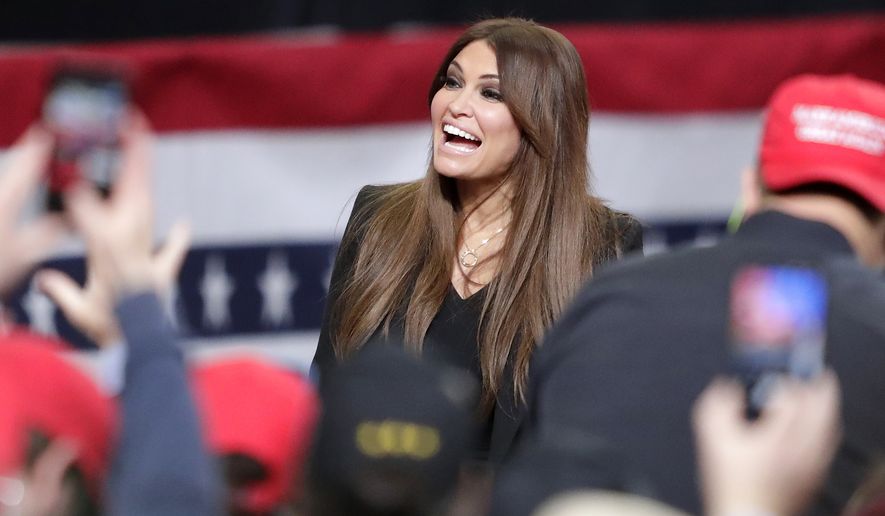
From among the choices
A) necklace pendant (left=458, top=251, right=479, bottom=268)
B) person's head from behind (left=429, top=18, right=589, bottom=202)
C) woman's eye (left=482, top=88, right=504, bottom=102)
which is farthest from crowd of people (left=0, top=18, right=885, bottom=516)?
woman's eye (left=482, top=88, right=504, bottom=102)

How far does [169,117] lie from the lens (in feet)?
15.5

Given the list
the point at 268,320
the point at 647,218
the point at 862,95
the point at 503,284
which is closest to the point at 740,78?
the point at 647,218

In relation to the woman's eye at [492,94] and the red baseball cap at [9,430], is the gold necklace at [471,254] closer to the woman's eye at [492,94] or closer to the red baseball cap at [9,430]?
the woman's eye at [492,94]

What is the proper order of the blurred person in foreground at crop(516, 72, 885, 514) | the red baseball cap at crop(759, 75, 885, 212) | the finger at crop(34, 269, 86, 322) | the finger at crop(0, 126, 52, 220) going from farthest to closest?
the red baseball cap at crop(759, 75, 885, 212), the blurred person in foreground at crop(516, 72, 885, 514), the finger at crop(34, 269, 86, 322), the finger at crop(0, 126, 52, 220)

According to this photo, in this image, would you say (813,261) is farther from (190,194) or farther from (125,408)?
(190,194)

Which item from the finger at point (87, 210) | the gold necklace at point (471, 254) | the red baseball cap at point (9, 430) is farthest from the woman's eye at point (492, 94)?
the red baseball cap at point (9, 430)

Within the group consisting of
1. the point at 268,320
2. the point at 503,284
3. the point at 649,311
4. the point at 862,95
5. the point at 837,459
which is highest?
the point at 862,95

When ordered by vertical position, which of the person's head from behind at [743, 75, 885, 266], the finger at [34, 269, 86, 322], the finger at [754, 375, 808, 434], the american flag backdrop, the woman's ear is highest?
the person's head from behind at [743, 75, 885, 266]

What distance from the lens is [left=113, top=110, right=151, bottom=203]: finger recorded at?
1620 millimetres

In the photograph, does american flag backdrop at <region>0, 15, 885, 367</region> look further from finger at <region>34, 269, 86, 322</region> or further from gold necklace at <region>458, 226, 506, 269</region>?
finger at <region>34, 269, 86, 322</region>

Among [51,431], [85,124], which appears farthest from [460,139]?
[51,431]

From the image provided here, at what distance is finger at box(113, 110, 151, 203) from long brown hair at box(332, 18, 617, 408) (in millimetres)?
1491

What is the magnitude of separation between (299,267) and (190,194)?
0.40 m

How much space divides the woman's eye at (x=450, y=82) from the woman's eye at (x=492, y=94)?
0.25 ft
